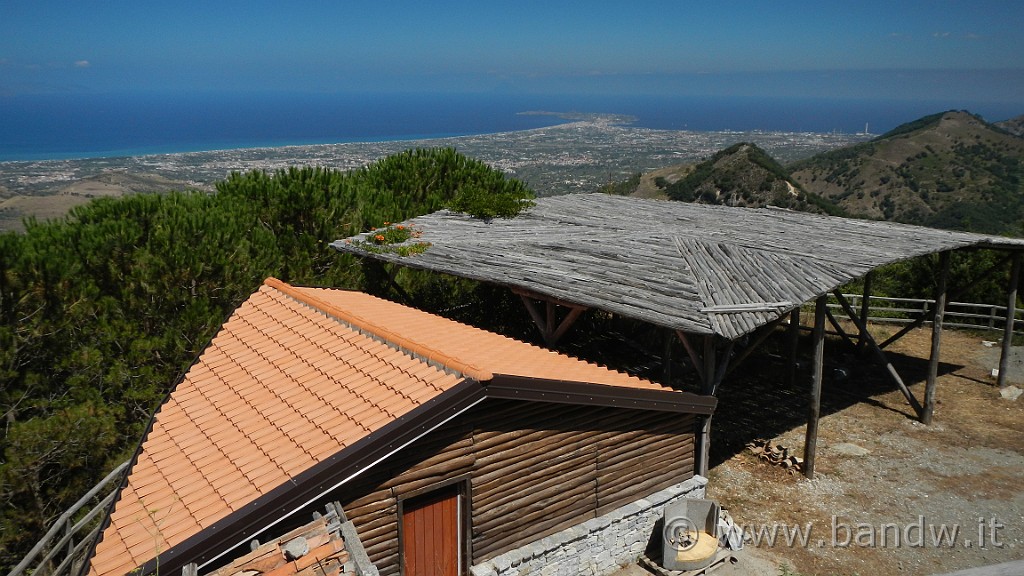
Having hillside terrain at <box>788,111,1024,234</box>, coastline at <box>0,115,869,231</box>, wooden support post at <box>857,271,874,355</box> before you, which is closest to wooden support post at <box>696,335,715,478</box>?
wooden support post at <box>857,271,874,355</box>

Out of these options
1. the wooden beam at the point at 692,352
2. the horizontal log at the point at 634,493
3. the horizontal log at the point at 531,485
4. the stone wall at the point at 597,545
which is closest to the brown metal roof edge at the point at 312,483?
the horizontal log at the point at 531,485

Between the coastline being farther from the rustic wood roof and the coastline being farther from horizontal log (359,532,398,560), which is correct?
horizontal log (359,532,398,560)

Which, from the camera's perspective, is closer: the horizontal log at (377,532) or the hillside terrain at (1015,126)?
the horizontal log at (377,532)

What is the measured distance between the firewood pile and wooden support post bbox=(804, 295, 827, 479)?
0.33 metres

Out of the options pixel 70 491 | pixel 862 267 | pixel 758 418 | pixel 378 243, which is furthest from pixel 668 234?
pixel 70 491

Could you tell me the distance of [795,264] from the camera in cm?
1322

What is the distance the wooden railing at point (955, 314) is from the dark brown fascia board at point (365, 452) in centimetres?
1680

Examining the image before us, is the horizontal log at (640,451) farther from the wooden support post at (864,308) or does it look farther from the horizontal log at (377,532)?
the wooden support post at (864,308)

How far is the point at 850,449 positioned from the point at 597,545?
315 inches

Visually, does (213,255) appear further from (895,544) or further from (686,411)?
(895,544)

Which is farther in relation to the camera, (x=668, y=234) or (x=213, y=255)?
(x=668, y=234)

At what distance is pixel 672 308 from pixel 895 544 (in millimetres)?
5730

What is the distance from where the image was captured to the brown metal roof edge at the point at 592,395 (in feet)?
26.3

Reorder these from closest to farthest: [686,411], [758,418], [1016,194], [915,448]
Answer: [686,411] < [915,448] < [758,418] < [1016,194]
